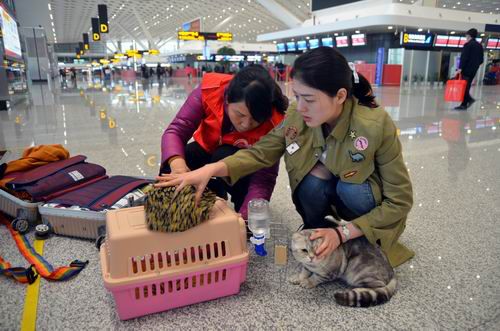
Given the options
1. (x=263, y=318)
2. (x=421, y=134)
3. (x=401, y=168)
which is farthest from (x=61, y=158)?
(x=421, y=134)

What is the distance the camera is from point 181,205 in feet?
3.66

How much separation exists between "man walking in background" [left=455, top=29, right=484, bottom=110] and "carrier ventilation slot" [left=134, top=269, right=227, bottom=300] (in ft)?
24.9

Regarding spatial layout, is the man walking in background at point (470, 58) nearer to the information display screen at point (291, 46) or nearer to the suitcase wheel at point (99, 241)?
the suitcase wheel at point (99, 241)

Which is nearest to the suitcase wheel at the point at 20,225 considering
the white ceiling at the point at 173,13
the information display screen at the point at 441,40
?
the information display screen at the point at 441,40

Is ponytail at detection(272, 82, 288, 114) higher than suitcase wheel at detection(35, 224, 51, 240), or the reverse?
ponytail at detection(272, 82, 288, 114)

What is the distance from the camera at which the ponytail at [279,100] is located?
1.55m

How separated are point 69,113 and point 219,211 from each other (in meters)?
6.65

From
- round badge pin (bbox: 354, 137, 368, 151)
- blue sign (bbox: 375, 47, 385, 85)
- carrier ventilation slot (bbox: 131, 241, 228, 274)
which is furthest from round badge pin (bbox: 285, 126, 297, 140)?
blue sign (bbox: 375, 47, 385, 85)

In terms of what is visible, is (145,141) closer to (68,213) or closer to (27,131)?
(27,131)

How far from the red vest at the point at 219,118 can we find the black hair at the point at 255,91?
0.40ft

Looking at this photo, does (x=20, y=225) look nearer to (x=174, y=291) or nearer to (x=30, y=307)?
(x=30, y=307)

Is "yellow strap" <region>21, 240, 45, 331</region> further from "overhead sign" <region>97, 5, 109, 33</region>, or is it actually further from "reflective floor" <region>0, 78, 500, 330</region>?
"overhead sign" <region>97, 5, 109, 33</region>

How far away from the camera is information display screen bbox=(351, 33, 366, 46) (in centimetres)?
2000

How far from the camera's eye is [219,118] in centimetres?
171
